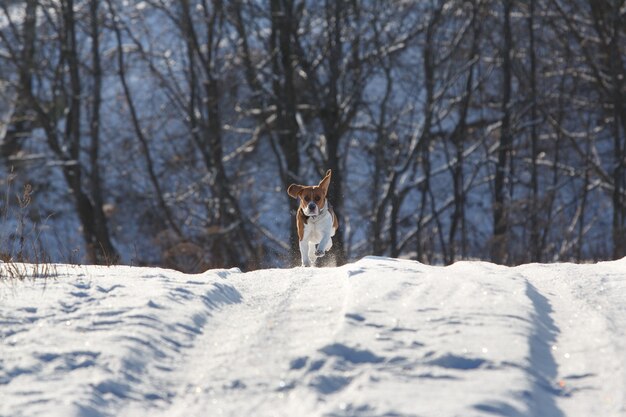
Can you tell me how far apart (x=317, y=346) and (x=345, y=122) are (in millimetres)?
16887

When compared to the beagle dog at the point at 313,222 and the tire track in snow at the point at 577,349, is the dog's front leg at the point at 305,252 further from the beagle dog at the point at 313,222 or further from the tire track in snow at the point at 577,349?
the tire track in snow at the point at 577,349

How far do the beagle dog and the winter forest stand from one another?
9.69 m

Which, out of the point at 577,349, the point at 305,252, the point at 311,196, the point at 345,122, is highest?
the point at 345,122

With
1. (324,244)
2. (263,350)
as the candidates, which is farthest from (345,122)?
(263,350)

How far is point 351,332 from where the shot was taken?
15.1 ft

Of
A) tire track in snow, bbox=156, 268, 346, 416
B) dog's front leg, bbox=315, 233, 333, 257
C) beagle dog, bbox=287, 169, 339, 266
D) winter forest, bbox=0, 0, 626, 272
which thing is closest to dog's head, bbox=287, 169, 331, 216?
beagle dog, bbox=287, 169, 339, 266

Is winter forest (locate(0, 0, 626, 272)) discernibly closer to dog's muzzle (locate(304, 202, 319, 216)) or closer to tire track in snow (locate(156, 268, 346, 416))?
dog's muzzle (locate(304, 202, 319, 216))

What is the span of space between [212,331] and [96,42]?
1740 cm

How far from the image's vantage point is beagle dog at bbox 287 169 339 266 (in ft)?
27.0

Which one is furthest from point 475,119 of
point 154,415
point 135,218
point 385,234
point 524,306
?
point 154,415

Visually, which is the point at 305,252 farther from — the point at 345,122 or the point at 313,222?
the point at 345,122

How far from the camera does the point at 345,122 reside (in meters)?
21.1

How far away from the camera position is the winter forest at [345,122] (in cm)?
2017

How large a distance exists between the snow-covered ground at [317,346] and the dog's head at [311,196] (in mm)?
2239
